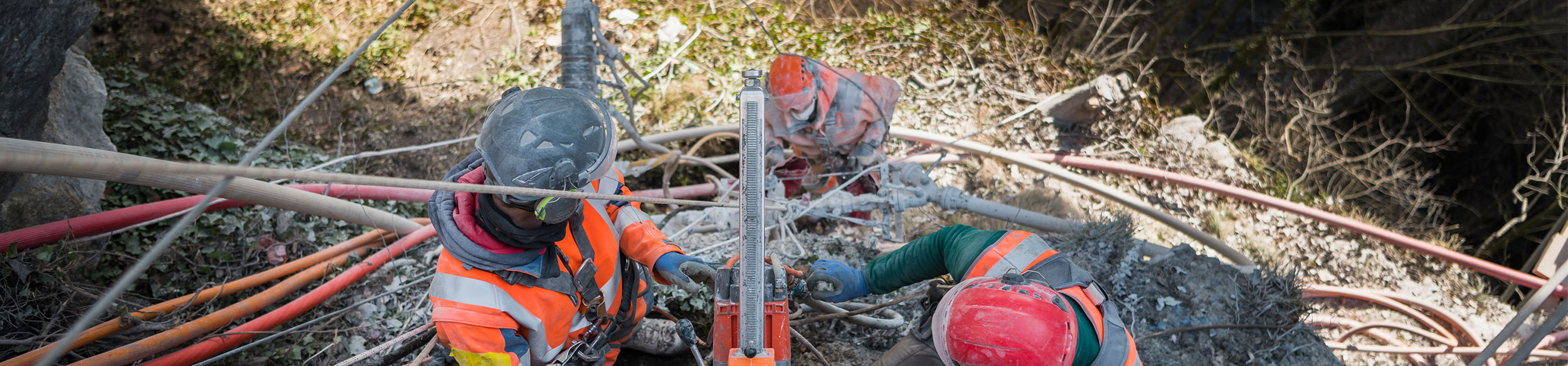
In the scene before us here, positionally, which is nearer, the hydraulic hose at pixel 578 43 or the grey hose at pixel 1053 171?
the hydraulic hose at pixel 578 43

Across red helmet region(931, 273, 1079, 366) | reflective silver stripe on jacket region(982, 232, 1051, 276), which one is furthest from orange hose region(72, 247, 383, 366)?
reflective silver stripe on jacket region(982, 232, 1051, 276)

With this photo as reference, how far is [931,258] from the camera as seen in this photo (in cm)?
237

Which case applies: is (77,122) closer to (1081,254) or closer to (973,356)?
(973,356)

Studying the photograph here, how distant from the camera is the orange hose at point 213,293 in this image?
98.0 inches

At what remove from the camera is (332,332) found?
3.46 m

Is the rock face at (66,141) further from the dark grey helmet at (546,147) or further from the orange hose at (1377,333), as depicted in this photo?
the orange hose at (1377,333)

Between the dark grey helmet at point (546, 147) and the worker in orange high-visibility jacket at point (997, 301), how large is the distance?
827 mm

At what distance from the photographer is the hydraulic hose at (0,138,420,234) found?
0.97 metres


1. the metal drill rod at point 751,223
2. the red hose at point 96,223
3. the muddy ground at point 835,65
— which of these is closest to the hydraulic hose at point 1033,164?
the muddy ground at point 835,65

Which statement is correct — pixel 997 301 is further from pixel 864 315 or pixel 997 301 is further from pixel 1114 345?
pixel 864 315

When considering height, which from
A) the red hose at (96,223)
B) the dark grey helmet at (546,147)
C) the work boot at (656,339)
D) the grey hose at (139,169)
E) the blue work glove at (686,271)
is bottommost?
the work boot at (656,339)

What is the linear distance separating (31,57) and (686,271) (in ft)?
8.85

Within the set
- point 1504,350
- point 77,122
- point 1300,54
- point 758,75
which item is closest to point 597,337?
point 758,75

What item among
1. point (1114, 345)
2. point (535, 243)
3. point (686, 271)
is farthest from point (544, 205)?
point (1114, 345)
